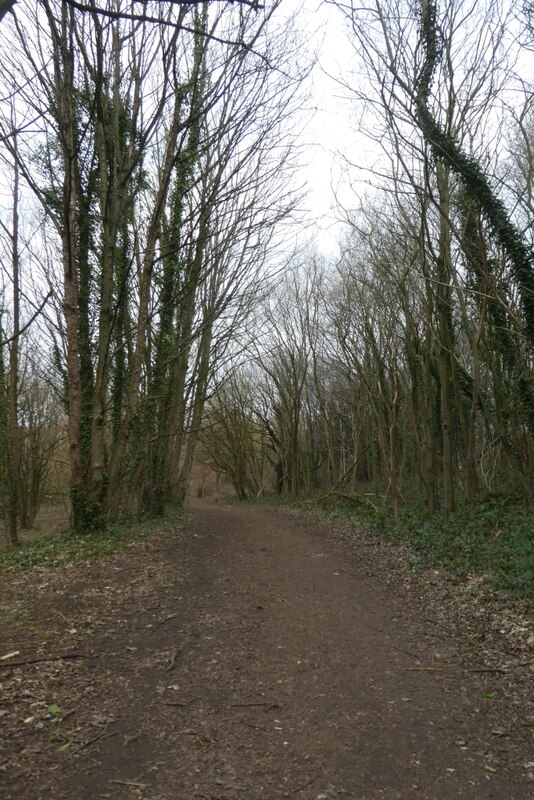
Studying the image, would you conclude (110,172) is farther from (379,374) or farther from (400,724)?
(400,724)

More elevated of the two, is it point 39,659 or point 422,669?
point 39,659

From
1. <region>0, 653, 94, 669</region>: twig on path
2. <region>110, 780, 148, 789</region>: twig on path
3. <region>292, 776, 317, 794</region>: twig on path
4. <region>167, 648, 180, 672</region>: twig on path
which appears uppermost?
<region>0, 653, 94, 669</region>: twig on path

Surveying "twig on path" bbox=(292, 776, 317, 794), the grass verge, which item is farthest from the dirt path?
the grass verge

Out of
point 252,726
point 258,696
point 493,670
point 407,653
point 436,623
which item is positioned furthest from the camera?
point 436,623

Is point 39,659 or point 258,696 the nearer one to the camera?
point 258,696

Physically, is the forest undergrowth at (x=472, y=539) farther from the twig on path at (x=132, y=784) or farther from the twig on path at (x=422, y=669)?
the twig on path at (x=132, y=784)

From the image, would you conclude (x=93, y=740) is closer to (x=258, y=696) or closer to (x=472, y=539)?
(x=258, y=696)

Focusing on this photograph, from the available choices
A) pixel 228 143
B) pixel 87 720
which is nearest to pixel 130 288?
pixel 228 143

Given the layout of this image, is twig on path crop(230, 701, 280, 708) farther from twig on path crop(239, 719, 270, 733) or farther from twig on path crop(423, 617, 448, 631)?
twig on path crop(423, 617, 448, 631)

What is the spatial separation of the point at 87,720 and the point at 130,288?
11.9 meters

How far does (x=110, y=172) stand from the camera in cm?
1248

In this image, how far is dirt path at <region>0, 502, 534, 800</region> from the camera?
309 cm

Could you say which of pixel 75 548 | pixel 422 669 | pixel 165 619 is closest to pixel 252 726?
pixel 422 669

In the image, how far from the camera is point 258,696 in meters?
4.12
